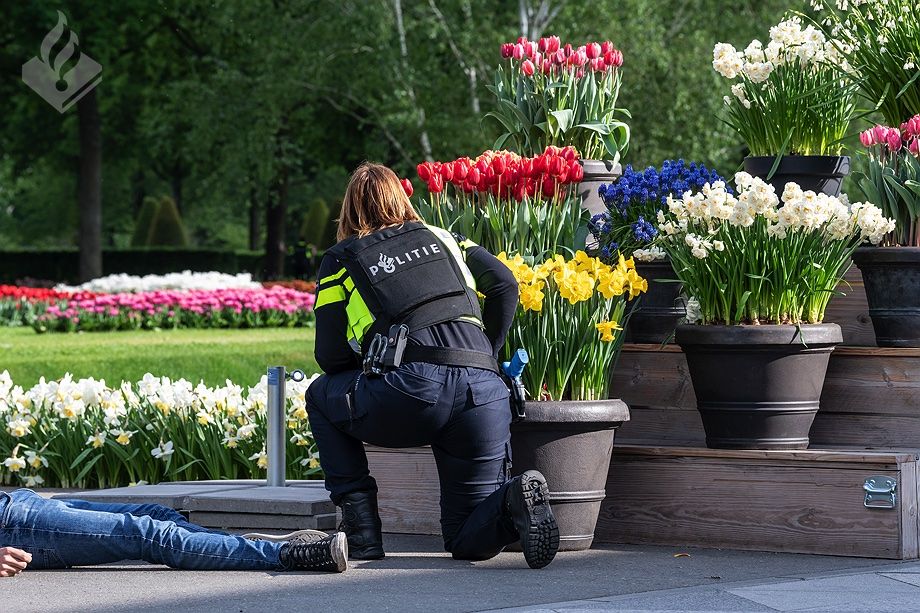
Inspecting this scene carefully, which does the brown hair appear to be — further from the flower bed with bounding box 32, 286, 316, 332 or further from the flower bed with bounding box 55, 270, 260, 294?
the flower bed with bounding box 55, 270, 260, 294

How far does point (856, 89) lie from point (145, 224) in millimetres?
35554

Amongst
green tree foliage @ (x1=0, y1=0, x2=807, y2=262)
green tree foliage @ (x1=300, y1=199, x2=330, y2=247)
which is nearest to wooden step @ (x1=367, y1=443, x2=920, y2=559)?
green tree foliage @ (x1=0, y1=0, x2=807, y2=262)

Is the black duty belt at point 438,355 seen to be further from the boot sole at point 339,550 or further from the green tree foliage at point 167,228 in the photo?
the green tree foliage at point 167,228

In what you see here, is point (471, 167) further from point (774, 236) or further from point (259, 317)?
point (259, 317)

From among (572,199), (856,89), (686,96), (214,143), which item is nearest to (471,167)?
(572,199)

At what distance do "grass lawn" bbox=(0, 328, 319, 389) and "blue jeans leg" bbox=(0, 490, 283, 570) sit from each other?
5.59 meters

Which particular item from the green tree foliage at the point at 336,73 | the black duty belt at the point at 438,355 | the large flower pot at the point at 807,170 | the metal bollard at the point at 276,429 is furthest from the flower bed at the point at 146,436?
the green tree foliage at the point at 336,73

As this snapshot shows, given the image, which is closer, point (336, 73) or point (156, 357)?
point (156, 357)

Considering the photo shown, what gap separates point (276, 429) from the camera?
6293mm

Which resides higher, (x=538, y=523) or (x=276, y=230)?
(x=276, y=230)

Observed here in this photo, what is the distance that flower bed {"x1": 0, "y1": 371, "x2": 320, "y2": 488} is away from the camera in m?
6.94

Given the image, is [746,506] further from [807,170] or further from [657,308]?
[807,170]

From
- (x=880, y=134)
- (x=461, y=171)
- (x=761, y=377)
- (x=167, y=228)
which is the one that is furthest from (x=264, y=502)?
(x=167, y=228)

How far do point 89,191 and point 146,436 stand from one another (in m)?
19.1
